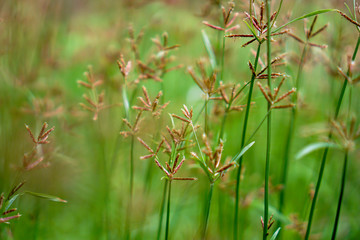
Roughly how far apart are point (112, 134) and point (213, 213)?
85 cm

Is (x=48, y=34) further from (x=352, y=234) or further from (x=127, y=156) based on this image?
(x=352, y=234)

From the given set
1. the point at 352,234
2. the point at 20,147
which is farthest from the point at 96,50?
the point at 352,234

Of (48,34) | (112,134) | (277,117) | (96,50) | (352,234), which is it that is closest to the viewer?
(352,234)

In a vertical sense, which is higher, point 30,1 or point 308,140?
point 30,1

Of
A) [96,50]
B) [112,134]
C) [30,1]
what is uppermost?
[30,1]

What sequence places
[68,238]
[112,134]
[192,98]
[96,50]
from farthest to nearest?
[96,50] < [112,134] < [192,98] < [68,238]

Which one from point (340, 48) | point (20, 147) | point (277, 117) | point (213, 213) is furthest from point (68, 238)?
point (277, 117)

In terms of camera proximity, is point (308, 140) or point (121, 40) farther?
point (308, 140)

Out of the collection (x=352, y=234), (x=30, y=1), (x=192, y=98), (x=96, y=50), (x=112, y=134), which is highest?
(x=30, y=1)

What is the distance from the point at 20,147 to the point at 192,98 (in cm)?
93

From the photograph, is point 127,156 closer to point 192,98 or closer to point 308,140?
point 192,98

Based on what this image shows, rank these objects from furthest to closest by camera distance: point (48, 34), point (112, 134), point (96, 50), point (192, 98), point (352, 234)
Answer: point (96, 50), point (112, 134), point (192, 98), point (48, 34), point (352, 234)

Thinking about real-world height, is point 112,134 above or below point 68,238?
above

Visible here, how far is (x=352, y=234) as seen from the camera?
61.2 inches
